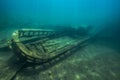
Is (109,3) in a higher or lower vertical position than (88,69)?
higher

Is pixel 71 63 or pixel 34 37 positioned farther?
pixel 34 37

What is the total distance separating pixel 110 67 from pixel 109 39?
8038mm

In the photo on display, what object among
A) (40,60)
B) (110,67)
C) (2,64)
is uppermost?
(40,60)

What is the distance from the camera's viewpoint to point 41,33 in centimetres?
1049

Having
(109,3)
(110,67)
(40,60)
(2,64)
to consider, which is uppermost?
(109,3)

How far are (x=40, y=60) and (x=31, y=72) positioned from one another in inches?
30.0

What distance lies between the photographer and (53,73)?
666cm

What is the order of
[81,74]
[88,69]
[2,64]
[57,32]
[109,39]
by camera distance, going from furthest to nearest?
[109,39], [57,32], [88,69], [81,74], [2,64]

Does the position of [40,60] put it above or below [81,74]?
above

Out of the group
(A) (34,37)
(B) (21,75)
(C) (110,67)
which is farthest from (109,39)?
(B) (21,75)

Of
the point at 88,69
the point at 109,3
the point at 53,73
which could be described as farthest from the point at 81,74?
the point at 109,3

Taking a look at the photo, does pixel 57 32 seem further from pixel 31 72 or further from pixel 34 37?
pixel 31 72

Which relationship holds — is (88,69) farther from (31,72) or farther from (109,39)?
(109,39)

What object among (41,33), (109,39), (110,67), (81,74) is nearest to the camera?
(81,74)
